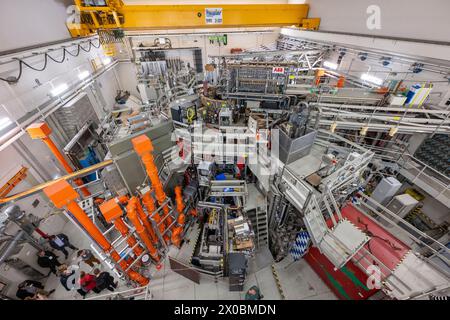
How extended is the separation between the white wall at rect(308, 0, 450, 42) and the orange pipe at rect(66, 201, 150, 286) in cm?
1249

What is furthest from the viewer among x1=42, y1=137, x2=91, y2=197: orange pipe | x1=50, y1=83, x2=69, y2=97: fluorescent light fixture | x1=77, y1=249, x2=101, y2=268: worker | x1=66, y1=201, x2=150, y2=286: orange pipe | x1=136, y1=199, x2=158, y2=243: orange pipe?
x1=50, y1=83, x2=69, y2=97: fluorescent light fixture

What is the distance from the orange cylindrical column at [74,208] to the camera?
3951 millimetres

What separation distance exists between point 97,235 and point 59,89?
7262 mm

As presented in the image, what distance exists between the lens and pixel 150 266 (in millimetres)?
7199

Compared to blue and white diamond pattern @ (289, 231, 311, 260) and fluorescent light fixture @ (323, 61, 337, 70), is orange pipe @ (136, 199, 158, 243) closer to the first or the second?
blue and white diamond pattern @ (289, 231, 311, 260)

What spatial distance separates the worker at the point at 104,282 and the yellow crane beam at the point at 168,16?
408 inches

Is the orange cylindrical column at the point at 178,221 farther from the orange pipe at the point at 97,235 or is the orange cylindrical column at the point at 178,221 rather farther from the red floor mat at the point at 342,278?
the red floor mat at the point at 342,278

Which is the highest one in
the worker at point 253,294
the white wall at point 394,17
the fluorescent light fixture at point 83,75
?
the white wall at point 394,17

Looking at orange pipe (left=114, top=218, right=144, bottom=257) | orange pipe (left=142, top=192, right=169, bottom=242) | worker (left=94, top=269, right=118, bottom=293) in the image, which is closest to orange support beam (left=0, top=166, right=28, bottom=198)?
orange pipe (left=114, top=218, right=144, bottom=257)

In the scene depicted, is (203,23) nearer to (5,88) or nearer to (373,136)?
(5,88)

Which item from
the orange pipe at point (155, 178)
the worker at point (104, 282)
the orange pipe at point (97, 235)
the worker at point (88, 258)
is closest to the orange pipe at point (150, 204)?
the orange pipe at point (155, 178)

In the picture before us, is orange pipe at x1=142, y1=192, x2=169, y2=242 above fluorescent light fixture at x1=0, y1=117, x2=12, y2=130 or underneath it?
underneath

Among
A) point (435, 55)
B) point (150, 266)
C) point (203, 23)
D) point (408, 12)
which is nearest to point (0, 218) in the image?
point (150, 266)

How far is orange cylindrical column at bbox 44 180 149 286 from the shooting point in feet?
13.0
